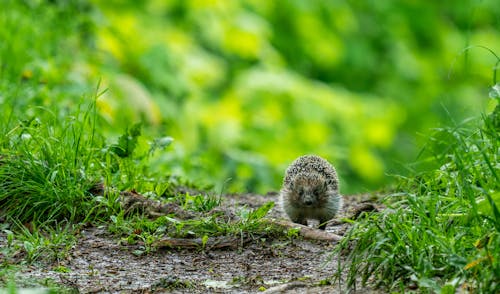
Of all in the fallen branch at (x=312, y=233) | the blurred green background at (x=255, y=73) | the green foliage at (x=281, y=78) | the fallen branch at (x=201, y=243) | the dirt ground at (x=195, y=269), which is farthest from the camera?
the green foliage at (x=281, y=78)

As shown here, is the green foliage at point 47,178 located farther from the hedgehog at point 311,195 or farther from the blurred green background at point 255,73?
the hedgehog at point 311,195

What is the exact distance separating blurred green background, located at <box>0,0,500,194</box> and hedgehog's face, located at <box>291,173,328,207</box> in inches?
71.9

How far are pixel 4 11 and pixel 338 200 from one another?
5146 mm

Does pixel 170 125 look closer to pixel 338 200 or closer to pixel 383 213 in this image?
pixel 338 200

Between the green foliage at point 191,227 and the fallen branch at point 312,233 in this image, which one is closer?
the green foliage at point 191,227

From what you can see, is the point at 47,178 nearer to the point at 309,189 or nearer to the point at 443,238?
the point at 309,189

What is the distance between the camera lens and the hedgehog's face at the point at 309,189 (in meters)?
7.11

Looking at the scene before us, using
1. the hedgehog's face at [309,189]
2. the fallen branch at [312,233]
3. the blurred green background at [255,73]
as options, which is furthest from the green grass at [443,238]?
the blurred green background at [255,73]

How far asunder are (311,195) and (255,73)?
26.1 feet

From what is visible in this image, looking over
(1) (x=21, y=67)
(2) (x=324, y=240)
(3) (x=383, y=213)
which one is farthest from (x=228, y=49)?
(3) (x=383, y=213)

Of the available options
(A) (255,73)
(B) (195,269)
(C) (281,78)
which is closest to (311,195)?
(B) (195,269)

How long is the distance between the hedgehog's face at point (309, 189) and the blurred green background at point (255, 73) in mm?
1825

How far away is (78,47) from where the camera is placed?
39.7 ft

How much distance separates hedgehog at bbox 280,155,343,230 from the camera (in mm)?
7145
